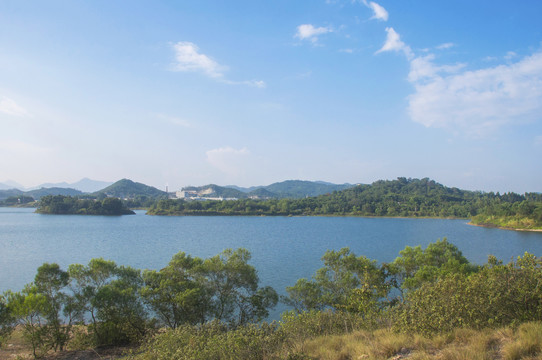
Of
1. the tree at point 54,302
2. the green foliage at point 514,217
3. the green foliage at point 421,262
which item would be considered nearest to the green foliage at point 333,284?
the green foliage at point 421,262

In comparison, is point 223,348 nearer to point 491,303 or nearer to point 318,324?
point 318,324

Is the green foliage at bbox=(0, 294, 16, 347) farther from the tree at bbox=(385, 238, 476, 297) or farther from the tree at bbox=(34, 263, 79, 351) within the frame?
the tree at bbox=(385, 238, 476, 297)

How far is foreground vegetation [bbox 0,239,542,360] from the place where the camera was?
6.94 m

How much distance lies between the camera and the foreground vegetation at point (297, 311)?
6.94 meters

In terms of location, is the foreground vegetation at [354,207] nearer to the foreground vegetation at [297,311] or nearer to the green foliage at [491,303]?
the foreground vegetation at [297,311]

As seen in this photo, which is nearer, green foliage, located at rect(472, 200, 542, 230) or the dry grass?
the dry grass

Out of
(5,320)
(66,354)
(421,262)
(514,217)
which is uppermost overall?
(514,217)

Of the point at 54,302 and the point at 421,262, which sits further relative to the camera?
the point at 421,262

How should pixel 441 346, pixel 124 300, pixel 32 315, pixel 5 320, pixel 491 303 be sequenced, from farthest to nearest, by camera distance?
1. pixel 124 300
2. pixel 32 315
3. pixel 5 320
4. pixel 491 303
5. pixel 441 346

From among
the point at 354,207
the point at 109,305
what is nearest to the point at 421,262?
the point at 109,305

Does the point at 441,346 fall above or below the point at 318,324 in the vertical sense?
above

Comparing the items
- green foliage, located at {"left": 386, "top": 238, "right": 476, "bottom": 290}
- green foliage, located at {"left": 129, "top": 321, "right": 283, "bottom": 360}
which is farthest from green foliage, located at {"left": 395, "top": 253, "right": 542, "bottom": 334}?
green foliage, located at {"left": 386, "top": 238, "right": 476, "bottom": 290}

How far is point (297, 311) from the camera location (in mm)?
17172

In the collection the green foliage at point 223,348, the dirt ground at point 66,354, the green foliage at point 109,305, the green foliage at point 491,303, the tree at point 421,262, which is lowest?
the dirt ground at point 66,354
